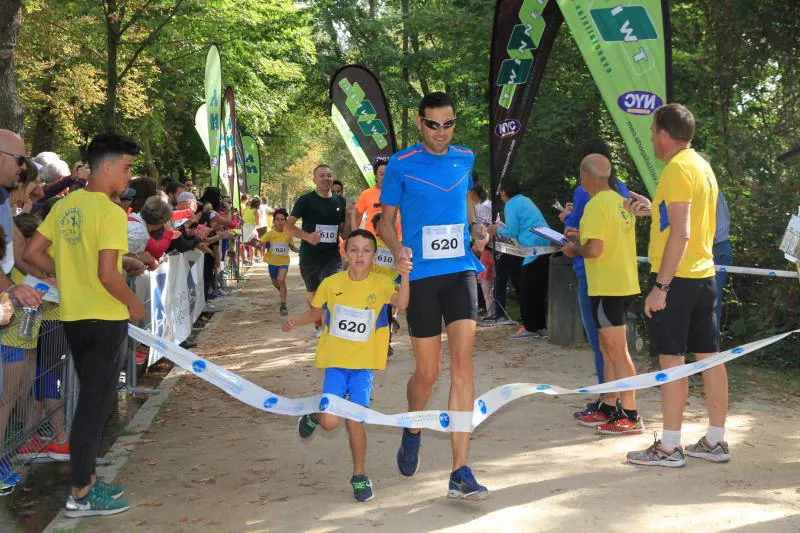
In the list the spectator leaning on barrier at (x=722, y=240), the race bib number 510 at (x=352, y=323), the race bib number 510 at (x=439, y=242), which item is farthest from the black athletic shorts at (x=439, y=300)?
the spectator leaning on barrier at (x=722, y=240)

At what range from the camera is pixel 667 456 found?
5883mm

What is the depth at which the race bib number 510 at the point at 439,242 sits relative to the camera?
5.37 metres

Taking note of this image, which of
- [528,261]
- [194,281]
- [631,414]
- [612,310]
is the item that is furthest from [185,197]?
[631,414]

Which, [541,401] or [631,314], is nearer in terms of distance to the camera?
[541,401]

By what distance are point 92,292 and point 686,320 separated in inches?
140

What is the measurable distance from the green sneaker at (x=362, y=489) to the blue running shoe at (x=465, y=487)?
0.44 meters

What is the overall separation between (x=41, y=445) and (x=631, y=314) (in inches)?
248

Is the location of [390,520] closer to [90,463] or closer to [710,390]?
[90,463]

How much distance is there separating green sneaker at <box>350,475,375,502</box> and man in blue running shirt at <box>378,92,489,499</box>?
0.54 metres

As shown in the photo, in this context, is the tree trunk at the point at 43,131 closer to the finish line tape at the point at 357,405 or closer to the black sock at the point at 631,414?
the finish line tape at the point at 357,405

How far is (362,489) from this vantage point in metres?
5.28

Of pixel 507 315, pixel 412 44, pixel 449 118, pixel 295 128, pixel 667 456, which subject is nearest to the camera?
pixel 449 118

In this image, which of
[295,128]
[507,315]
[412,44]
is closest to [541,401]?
[507,315]

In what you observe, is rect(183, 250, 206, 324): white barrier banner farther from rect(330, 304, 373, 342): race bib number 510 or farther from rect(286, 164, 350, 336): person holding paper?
rect(330, 304, 373, 342): race bib number 510
